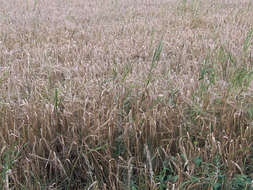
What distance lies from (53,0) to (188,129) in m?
5.90

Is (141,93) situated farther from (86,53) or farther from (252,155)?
(86,53)

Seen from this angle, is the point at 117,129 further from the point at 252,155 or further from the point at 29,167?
the point at 252,155

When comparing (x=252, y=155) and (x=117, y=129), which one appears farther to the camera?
(x=117, y=129)

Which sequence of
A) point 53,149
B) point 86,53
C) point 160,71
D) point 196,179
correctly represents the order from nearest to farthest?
point 196,179 → point 53,149 → point 160,71 → point 86,53

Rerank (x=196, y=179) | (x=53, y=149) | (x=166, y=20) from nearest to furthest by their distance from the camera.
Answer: (x=196, y=179), (x=53, y=149), (x=166, y=20)

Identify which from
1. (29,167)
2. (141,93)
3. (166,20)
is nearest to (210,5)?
(166,20)

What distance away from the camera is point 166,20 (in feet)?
13.6

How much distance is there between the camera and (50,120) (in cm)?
146

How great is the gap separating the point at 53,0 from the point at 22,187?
6.03 metres

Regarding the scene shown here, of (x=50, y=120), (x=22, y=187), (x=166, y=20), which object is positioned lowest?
(x=22, y=187)

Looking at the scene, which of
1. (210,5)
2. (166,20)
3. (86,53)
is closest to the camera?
(86,53)

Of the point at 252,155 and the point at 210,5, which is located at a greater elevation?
the point at 210,5

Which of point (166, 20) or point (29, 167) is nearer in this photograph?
point (29, 167)

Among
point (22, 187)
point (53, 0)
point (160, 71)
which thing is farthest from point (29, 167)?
point (53, 0)
